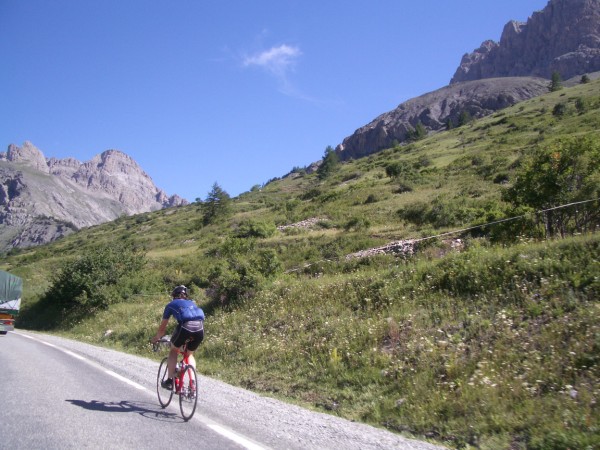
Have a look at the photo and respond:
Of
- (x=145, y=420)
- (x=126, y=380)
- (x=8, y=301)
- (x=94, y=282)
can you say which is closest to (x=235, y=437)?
(x=145, y=420)

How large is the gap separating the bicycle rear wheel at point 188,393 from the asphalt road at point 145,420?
0.13 metres

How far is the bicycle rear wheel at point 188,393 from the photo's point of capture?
20.1 feet

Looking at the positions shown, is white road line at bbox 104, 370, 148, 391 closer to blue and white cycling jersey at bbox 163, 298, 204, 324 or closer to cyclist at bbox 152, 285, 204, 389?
cyclist at bbox 152, 285, 204, 389

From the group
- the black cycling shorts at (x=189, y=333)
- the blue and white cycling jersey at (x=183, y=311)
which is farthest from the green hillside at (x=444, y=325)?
the blue and white cycling jersey at (x=183, y=311)

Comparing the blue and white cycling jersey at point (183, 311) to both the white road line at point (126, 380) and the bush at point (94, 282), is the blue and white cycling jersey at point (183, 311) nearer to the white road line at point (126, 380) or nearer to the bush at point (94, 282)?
the white road line at point (126, 380)

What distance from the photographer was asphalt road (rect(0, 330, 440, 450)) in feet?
16.3

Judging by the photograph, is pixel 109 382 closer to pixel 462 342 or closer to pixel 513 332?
pixel 462 342

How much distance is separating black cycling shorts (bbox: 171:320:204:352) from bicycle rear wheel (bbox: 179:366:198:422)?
44 centimetres

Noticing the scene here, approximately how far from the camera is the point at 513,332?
7.17m

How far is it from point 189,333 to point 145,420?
133cm

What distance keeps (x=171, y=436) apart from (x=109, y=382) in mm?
3784

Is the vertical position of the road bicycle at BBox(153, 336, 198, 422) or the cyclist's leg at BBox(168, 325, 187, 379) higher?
the cyclist's leg at BBox(168, 325, 187, 379)

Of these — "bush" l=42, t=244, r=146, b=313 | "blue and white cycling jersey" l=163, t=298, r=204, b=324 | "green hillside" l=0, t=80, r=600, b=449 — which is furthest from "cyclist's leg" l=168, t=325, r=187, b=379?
"bush" l=42, t=244, r=146, b=313

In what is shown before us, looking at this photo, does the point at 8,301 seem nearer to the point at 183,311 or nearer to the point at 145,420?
the point at 183,311
